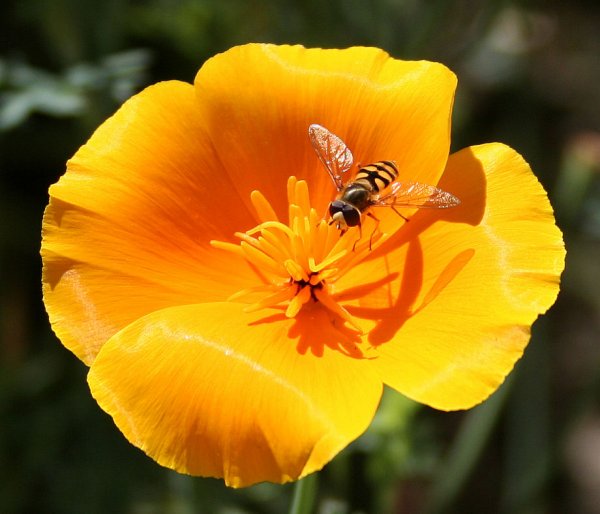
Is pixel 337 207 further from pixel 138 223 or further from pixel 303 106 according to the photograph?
pixel 138 223

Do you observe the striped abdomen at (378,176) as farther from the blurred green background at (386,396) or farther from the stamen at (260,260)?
the blurred green background at (386,396)

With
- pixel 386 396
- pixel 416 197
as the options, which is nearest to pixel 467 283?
pixel 416 197

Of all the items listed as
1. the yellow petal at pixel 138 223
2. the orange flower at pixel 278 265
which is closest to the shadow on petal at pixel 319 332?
the orange flower at pixel 278 265

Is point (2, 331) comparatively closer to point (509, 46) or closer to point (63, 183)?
point (63, 183)

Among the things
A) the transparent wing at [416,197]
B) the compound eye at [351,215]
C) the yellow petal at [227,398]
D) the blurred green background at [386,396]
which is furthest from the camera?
the blurred green background at [386,396]

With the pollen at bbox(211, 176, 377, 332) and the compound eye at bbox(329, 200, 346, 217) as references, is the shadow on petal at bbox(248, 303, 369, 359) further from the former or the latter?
the compound eye at bbox(329, 200, 346, 217)

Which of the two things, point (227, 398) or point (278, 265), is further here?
point (278, 265)
